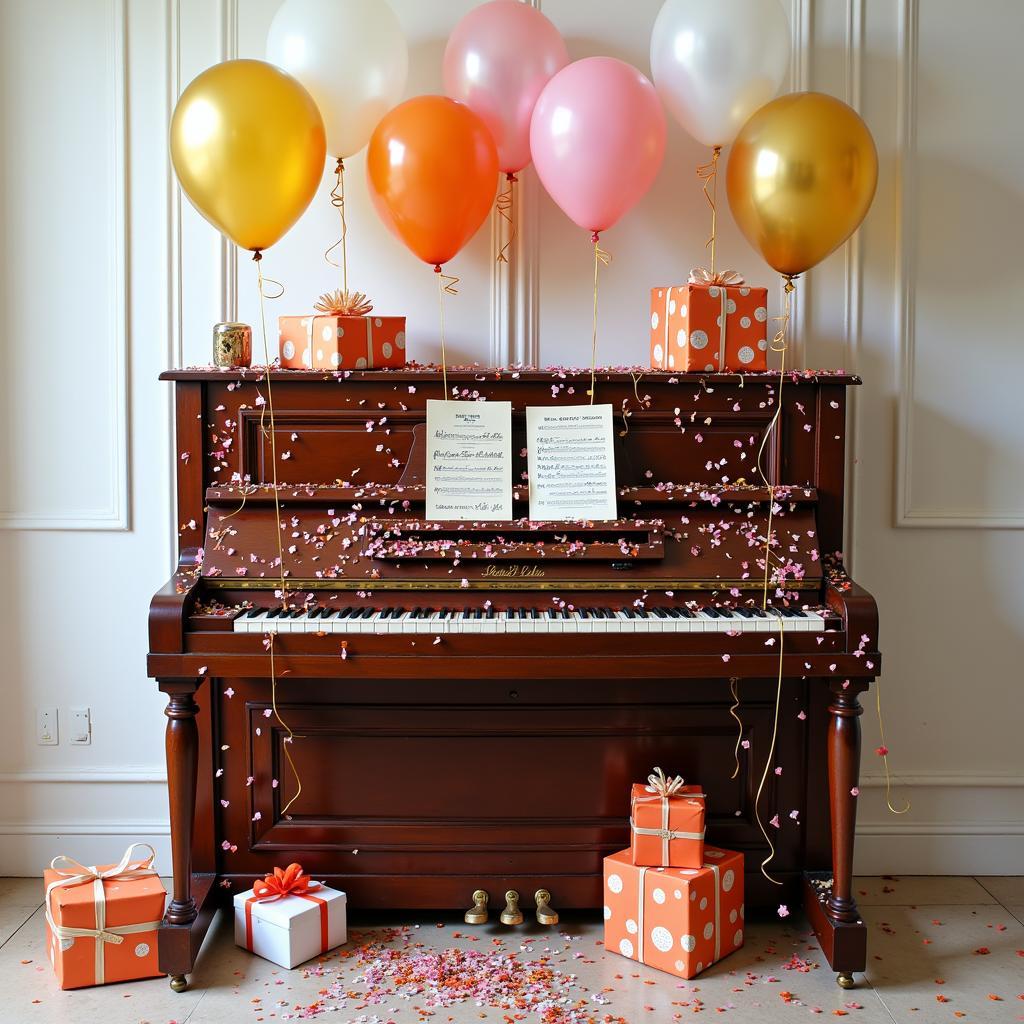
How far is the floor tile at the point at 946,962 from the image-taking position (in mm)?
2473

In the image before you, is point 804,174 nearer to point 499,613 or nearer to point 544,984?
point 499,613

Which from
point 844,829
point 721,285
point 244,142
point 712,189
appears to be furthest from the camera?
point 712,189

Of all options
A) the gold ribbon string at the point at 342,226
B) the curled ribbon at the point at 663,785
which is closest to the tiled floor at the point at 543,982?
the curled ribbon at the point at 663,785

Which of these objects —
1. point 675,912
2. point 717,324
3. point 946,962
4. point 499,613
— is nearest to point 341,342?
point 499,613

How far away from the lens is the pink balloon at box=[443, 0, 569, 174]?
110 inches

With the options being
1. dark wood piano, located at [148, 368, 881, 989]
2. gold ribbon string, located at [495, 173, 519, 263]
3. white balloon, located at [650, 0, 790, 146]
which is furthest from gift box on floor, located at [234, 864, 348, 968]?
white balloon, located at [650, 0, 790, 146]

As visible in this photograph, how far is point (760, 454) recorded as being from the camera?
2.81 m

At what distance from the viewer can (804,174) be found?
2588 millimetres

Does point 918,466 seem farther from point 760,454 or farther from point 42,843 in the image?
point 42,843

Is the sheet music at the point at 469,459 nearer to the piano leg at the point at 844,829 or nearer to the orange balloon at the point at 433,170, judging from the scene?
the orange balloon at the point at 433,170

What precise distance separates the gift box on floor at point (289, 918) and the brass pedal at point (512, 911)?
38 centimetres

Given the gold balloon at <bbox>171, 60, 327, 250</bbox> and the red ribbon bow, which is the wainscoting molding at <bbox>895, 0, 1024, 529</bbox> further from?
the red ribbon bow

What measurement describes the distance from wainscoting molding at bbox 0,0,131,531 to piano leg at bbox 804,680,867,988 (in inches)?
76.0

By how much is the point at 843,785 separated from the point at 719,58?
1.69 metres
